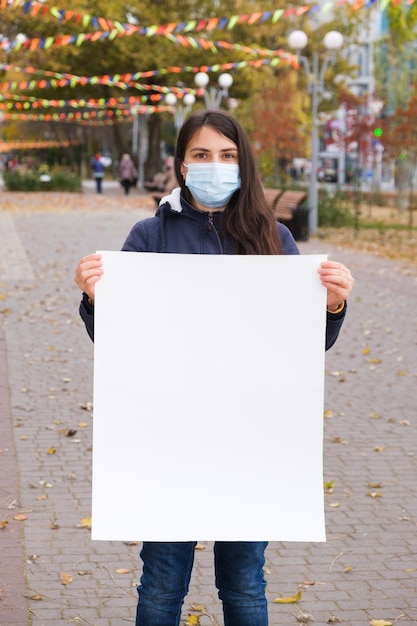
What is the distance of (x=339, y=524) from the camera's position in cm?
559

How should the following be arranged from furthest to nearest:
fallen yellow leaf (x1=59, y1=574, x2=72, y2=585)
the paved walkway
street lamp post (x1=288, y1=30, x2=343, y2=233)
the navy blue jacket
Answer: street lamp post (x1=288, y1=30, x2=343, y2=233) → fallen yellow leaf (x1=59, y1=574, x2=72, y2=585) → the paved walkway → the navy blue jacket

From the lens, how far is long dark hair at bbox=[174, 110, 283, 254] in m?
3.21

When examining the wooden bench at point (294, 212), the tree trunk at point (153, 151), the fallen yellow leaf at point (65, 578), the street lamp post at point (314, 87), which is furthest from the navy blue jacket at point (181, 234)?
the tree trunk at point (153, 151)

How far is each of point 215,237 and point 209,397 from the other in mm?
488

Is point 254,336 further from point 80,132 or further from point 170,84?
point 80,132

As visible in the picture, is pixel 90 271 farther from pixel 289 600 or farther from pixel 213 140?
pixel 289 600

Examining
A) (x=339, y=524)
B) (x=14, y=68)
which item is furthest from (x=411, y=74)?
(x=339, y=524)

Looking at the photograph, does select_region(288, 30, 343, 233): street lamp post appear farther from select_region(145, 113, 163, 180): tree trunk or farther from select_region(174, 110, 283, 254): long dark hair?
select_region(145, 113, 163, 180): tree trunk

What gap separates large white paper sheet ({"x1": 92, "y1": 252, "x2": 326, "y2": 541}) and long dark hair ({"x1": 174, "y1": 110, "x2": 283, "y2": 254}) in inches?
6.5

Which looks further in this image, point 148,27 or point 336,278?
point 148,27

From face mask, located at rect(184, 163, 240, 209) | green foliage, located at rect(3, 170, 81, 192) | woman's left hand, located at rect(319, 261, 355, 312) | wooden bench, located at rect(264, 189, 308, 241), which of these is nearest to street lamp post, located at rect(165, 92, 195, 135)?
green foliage, located at rect(3, 170, 81, 192)

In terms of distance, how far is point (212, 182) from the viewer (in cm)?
313

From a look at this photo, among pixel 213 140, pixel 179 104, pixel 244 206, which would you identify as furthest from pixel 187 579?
pixel 179 104

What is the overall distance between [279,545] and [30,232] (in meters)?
19.4
